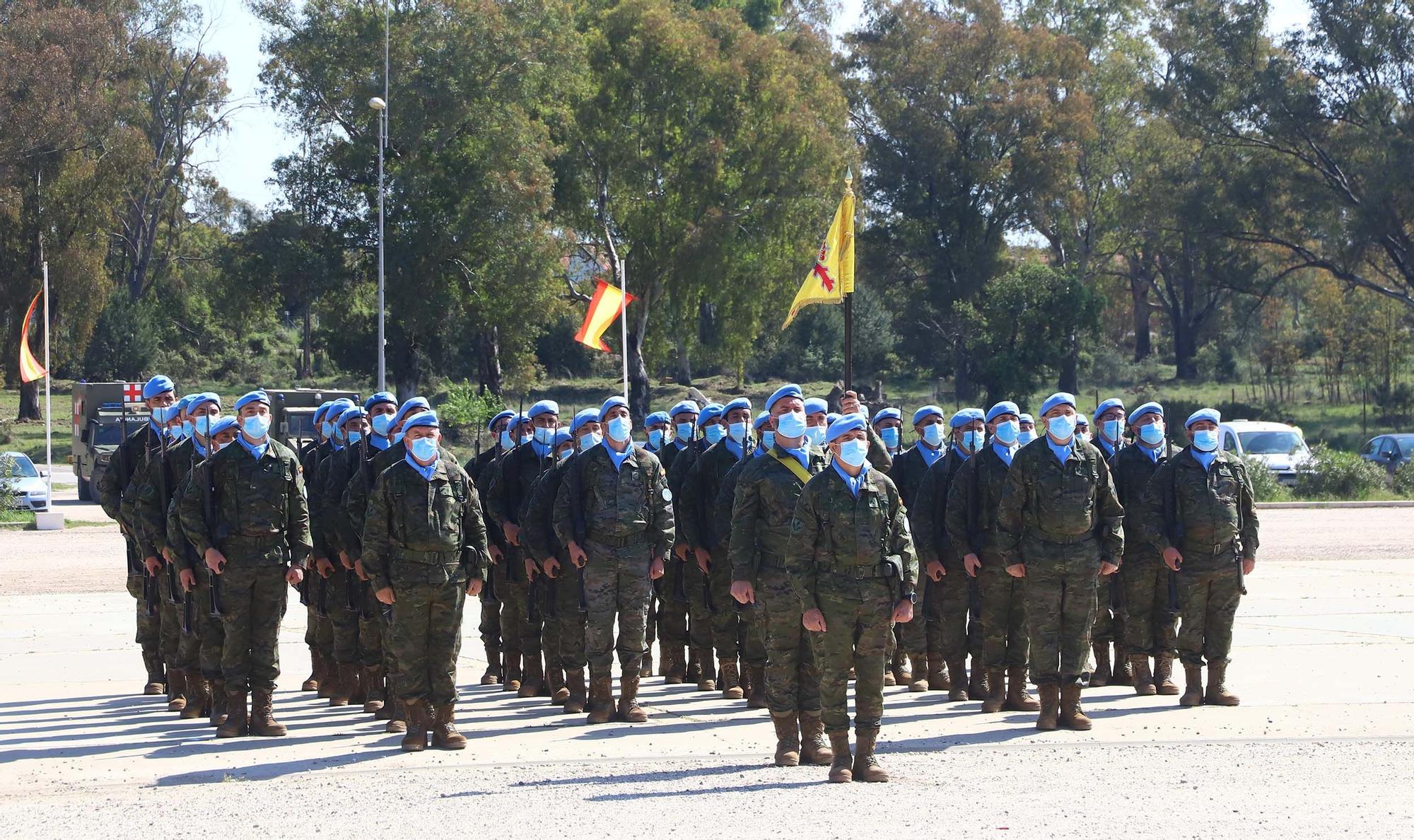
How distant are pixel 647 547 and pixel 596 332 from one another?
58.9ft

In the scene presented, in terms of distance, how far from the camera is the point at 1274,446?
33.6 m

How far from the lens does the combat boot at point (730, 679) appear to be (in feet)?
38.9

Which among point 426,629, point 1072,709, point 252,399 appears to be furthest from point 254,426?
point 1072,709

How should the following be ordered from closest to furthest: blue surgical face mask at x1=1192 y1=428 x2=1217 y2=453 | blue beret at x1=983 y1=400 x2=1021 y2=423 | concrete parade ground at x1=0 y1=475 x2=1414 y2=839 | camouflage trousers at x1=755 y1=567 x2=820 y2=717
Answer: concrete parade ground at x1=0 y1=475 x2=1414 y2=839
camouflage trousers at x1=755 y1=567 x2=820 y2=717
blue beret at x1=983 y1=400 x2=1021 y2=423
blue surgical face mask at x1=1192 y1=428 x2=1217 y2=453

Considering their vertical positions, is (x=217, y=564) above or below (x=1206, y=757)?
above

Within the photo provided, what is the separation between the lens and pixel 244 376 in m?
74.1

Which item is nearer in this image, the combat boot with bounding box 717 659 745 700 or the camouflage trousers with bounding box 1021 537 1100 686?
the camouflage trousers with bounding box 1021 537 1100 686

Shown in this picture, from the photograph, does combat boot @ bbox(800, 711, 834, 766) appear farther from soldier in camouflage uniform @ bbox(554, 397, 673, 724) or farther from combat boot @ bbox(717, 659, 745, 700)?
combat boot @ bbox(717, 659, 745, 700)

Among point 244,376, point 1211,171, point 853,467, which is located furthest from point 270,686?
point 244,376

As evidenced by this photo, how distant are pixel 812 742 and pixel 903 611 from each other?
3.64 ft

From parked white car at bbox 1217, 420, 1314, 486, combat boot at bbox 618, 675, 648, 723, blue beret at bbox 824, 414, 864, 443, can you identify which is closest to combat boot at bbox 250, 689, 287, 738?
combat boot at bbox 618, 675, 648, 723

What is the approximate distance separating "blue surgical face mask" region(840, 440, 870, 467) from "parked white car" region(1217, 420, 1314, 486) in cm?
2431

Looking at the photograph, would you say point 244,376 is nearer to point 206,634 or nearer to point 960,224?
point 960,224

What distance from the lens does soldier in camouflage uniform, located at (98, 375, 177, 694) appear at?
11.7m
